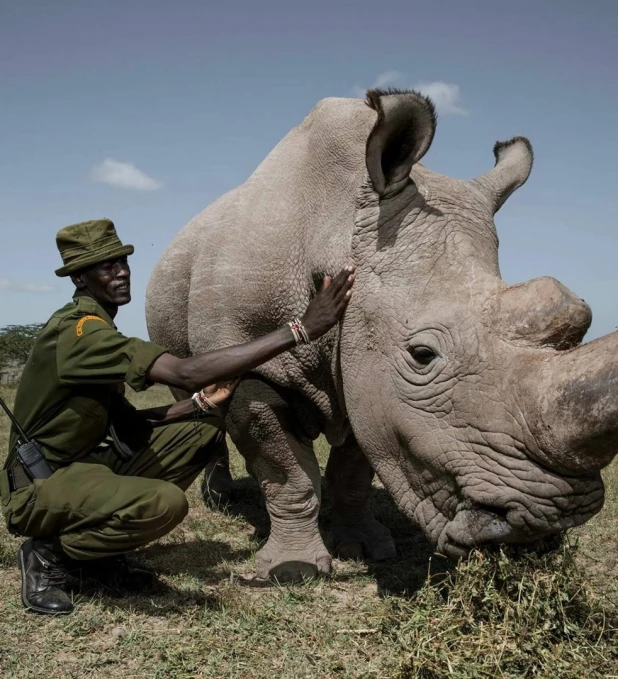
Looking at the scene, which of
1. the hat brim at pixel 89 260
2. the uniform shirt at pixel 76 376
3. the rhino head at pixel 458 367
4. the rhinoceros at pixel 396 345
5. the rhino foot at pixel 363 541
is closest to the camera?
the rhino head at pixel 458 367

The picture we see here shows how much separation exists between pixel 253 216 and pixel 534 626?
3.00 metres

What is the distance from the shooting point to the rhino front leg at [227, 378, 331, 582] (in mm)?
5113

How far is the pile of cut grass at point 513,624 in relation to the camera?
3.38 metres

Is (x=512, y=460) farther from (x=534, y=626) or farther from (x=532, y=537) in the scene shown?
(x=534, y=626)

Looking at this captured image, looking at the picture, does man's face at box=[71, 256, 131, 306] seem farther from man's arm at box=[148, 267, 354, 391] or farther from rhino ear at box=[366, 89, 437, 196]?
rhino ear at box=[366, 89, 437, 196]

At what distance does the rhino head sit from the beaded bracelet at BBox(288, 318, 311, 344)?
1.04 ft

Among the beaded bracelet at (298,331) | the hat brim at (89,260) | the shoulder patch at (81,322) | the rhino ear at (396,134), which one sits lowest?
the beaded bracelet at (298,331)

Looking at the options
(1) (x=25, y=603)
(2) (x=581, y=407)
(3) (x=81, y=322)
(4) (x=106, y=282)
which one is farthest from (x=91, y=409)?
(2) (x=581, y=407)

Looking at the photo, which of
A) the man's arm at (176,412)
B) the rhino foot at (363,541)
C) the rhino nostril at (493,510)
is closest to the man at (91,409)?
the man's arm at (176,412)

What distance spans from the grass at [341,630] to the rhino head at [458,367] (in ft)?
0.92

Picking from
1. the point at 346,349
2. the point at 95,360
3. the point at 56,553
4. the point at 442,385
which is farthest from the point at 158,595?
the point at 442,385

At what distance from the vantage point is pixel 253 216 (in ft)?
16.9

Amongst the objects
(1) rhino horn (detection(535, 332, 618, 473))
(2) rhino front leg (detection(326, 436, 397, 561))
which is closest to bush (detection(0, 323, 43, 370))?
(2) rhino front leg (detection(326, 436, 397, 561))

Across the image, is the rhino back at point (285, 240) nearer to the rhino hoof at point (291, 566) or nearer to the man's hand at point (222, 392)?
the man's hand at point (222, 392)
